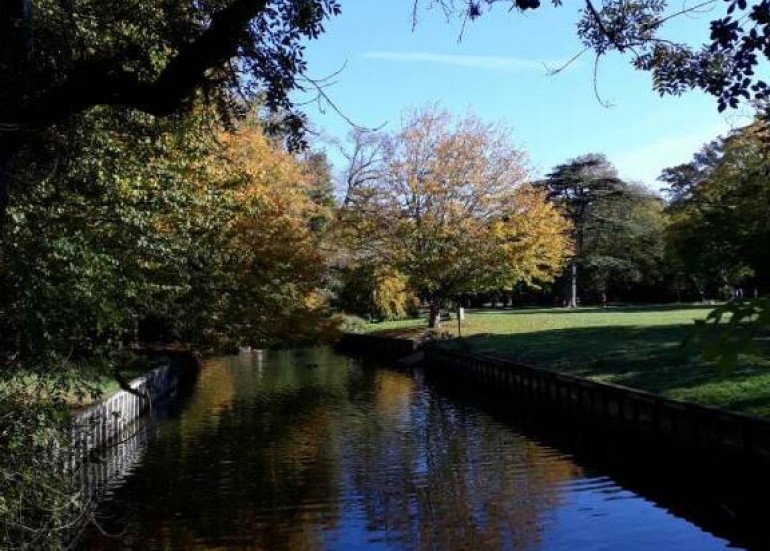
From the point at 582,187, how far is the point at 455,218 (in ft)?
115

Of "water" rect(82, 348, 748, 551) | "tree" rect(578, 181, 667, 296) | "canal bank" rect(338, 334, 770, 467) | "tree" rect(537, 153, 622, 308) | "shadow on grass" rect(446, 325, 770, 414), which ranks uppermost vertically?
"tree" rect(537, 153, 622, 308)

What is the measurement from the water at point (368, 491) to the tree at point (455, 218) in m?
16.2

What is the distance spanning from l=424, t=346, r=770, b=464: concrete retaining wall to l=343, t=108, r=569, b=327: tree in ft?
34.5

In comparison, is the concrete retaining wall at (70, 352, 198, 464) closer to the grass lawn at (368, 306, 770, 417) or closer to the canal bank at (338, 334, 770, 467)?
the grass lawn at (368, 306, 770, 417)

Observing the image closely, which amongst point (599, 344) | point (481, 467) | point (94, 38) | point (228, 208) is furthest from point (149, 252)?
point (599, 344)

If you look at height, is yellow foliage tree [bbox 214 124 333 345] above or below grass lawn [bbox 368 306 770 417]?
above

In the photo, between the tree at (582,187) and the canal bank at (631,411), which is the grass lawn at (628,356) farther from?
→ the tree at (582,187)

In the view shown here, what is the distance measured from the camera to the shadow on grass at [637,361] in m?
15.7

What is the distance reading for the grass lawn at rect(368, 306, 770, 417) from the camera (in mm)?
15672

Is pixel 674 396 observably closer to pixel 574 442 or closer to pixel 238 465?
pixel 574 442

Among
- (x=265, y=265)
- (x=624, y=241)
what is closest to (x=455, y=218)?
(x=265, y=265)

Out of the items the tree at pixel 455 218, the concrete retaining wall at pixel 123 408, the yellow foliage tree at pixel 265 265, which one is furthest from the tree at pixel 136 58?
the tree at pixel 455 218

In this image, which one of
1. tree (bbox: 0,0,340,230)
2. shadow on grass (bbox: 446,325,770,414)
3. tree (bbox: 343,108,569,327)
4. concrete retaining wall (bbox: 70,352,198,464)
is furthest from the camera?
tree (bbox: 343,108,569,327)

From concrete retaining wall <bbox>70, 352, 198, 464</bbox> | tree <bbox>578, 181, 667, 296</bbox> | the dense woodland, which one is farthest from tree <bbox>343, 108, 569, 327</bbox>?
tree <bbox>578, 181, 667, 296</bbox>
